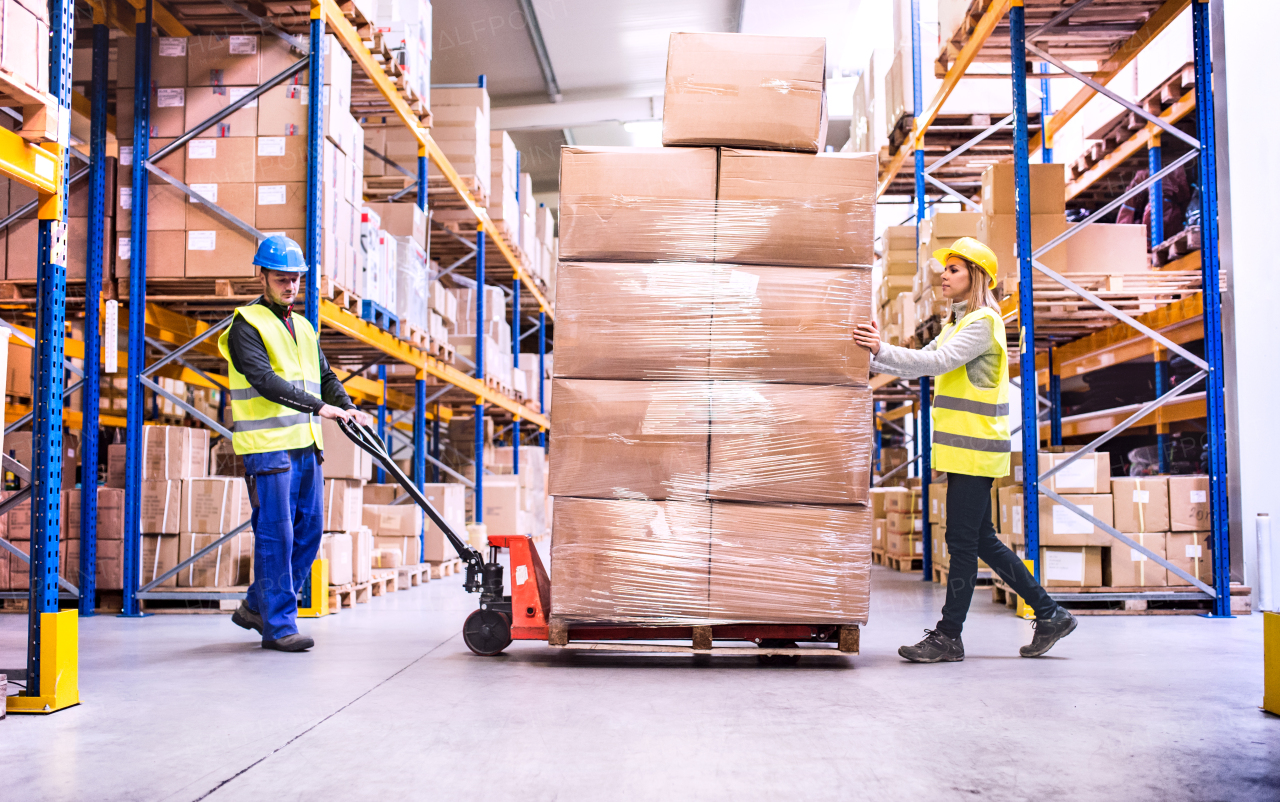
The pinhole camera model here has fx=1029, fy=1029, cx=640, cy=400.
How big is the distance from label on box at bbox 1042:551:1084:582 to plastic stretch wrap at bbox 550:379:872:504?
2477 millimetres

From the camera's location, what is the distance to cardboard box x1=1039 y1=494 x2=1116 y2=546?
6004mm

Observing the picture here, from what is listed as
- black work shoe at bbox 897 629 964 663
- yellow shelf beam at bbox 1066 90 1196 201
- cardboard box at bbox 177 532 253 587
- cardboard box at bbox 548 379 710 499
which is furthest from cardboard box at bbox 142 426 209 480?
yellow shelf beam at bbox 1066 90 1196 201

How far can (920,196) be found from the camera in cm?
874

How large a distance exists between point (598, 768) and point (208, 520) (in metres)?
4.38

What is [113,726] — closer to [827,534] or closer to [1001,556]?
[827,534]

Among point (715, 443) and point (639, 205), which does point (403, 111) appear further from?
point (715, 443)

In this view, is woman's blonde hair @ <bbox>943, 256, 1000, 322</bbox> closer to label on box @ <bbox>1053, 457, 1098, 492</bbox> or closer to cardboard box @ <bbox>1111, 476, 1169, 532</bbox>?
label on box @ <bbox>1053, 457, 1098, 492</bbox>

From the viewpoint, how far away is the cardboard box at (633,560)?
13.5 feet

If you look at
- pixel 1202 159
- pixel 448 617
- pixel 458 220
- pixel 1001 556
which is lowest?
pixel 448 617

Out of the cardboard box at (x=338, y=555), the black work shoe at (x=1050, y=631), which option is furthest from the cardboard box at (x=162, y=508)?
the black work shoe at (x=1050, y=631)

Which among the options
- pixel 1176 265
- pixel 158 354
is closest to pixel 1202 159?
pixel 1176 265

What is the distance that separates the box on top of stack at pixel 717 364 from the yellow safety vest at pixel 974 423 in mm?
434

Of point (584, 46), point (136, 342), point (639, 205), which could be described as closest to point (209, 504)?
point (136, 342)

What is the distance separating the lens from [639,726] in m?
2.99
